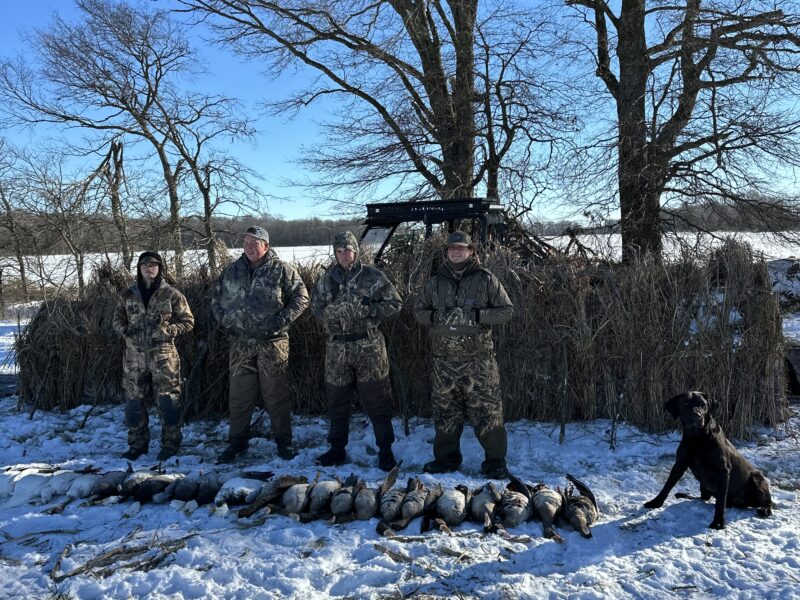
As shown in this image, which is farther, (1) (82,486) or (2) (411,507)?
(1) (82,486)

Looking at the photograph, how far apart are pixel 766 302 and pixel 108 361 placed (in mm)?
7828

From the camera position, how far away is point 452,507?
4.24 metres

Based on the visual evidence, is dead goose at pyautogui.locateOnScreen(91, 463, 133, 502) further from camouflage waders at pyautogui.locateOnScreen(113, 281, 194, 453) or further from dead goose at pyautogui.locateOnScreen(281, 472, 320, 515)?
dead goose at pyautogui.locateOnScreen(281, 472, 320, 515)

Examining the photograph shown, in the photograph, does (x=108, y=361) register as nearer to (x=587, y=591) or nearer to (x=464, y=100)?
(x=587, y=591)

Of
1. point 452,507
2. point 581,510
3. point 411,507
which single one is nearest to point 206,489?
point 411,507

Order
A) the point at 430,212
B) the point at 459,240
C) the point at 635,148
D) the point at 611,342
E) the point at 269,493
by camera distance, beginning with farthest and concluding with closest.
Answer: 1. the point at 635,148
2. the point at 430,212
3. the point at 611,342
4. the point at 459,240
5. the point at 269,493

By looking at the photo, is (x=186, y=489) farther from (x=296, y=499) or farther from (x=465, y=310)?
(x=465, y=310)

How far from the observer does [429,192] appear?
14852 mm

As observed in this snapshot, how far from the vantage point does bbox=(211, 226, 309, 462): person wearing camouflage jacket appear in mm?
5715

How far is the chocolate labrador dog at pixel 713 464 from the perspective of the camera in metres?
4.17

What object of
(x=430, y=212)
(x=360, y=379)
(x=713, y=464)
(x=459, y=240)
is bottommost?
(x=713, y=464)

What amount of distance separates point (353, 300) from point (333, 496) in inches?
70.4

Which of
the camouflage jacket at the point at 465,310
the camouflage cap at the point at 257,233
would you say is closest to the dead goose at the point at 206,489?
the camouflage jacket at the point at 465,310

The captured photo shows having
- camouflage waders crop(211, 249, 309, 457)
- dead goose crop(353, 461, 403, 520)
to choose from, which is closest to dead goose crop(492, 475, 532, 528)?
dead goose crop(353, 461, 403, 520)
